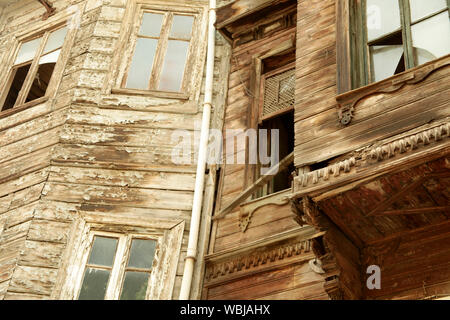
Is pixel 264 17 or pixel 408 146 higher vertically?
pixel 264 17

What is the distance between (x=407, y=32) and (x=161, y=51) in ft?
14.8

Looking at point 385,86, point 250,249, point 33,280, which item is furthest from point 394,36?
point 33,280

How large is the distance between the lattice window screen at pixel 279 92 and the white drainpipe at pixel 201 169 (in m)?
0.77

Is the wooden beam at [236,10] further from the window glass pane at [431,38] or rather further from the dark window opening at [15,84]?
the window glass pane at [431,38]

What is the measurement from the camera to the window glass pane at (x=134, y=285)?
7.74 metres

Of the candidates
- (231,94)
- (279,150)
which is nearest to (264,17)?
(231,94)

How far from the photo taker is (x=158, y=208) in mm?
8406

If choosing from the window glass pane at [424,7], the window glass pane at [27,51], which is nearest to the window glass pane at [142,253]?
the window glass pane at [424,7]

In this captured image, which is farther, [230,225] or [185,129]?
[185,129]

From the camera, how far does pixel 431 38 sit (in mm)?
6320

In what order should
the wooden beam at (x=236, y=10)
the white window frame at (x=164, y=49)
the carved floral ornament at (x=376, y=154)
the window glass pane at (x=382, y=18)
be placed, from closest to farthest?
the carved floral ornament at (x=376, y=154), the window glass pane at (x=382, y=18), the white window frame at (x=164, y=49), the wooden beam at (x=236, y=10)
